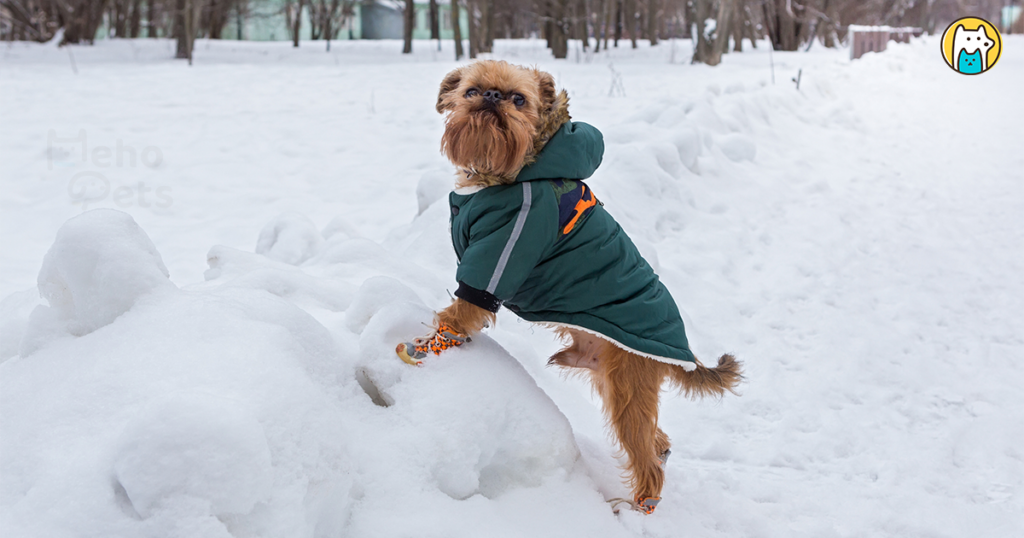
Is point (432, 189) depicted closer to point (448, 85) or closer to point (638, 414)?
point (448, 85)

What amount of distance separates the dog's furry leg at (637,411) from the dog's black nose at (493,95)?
2.80 ft

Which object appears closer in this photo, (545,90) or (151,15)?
(545,90)

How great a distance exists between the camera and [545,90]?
7.43 ft

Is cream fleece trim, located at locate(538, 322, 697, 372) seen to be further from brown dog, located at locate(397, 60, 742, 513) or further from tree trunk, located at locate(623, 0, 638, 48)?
tree trunk, located at locate(623, 0, 638, 48)

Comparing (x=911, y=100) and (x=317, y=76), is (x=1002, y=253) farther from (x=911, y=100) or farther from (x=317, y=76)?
(x=317, y=76)

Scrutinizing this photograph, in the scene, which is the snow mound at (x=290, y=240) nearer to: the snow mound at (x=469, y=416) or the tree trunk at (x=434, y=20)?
the snow mound at (x=469, y=416)

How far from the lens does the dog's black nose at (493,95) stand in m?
2.09

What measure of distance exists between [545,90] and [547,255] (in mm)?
524

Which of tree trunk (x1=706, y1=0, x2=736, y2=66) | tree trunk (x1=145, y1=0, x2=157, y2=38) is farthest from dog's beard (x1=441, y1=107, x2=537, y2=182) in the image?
tree trunk (x1=145, y1=0, x2=157, y2=38)

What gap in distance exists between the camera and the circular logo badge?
942 centimetres

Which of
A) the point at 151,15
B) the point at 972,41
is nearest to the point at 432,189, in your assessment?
the point at 972,41

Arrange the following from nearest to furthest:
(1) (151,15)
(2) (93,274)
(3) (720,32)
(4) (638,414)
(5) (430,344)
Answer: (2) (93,274)
(5) (430,344)
(4) (638,414)
(3) (720,32)
(1) (151,15)

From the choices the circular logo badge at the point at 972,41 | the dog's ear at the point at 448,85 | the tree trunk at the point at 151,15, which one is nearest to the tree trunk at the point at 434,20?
the tree trunk at the point at 151,15

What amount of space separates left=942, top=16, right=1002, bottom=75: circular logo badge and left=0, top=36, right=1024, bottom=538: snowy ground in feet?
4.97
